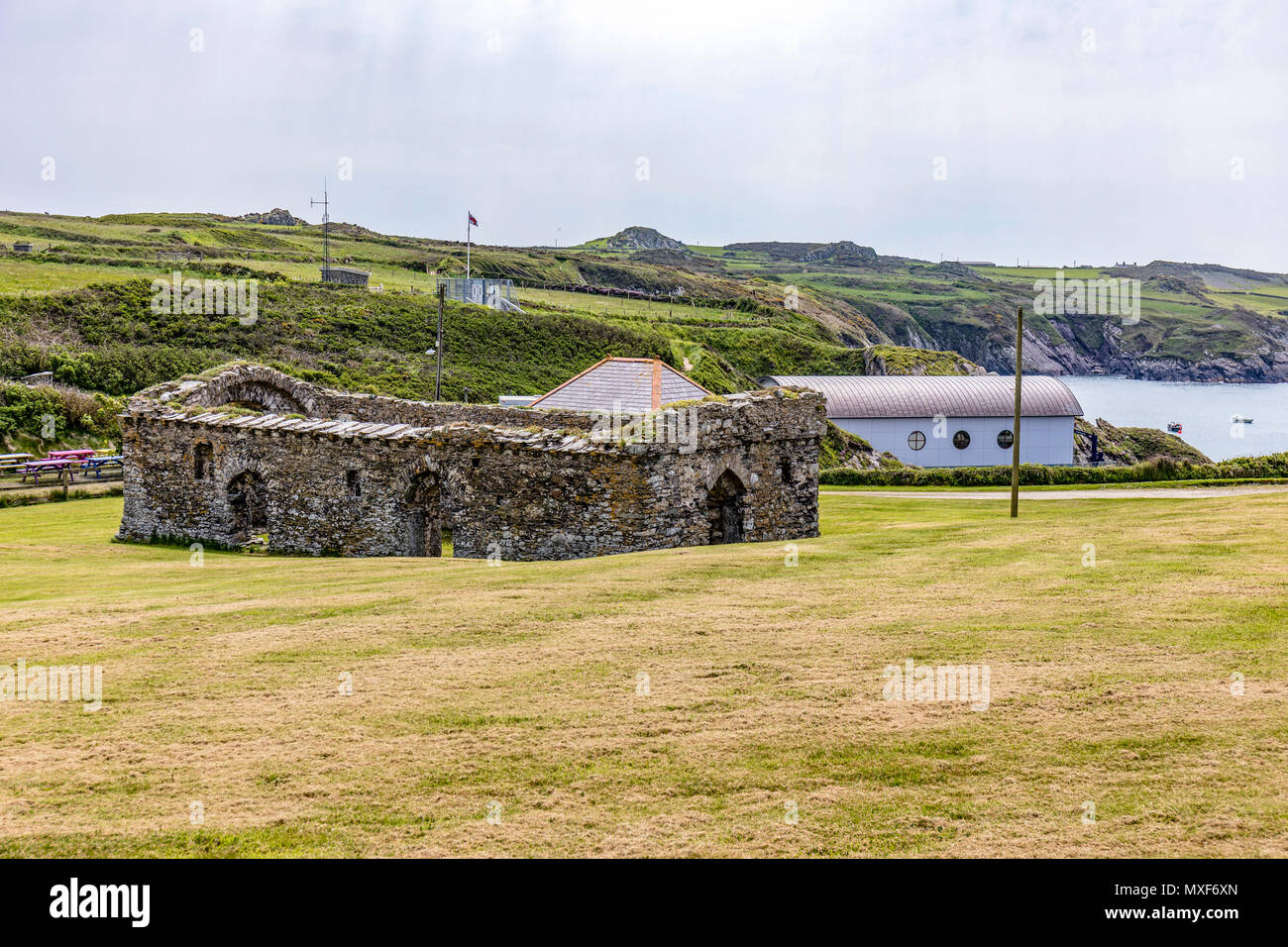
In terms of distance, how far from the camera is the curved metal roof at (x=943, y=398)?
217 feet

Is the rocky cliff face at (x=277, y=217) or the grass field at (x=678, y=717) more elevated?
the rocky cliff face at (x=277, y=217)

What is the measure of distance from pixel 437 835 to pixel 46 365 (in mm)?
54892

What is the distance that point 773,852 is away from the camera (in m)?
7.05

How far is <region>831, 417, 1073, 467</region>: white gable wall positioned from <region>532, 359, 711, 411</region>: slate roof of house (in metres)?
32.2

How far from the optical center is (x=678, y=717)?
9.59 meters

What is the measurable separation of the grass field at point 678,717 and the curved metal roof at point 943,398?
5033cm

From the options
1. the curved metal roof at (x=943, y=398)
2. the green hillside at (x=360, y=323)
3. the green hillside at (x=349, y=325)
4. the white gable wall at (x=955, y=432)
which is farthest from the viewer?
the curved metal roof at (x=943, y=398)

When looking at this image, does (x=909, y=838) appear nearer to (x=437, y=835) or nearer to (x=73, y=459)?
(x=437, y=835)

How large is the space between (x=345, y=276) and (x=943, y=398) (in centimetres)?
5015

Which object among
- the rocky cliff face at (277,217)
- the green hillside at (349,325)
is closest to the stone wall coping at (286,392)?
the green hillside at (349,325)

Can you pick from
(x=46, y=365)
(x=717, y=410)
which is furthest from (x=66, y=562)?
(x=46, y=365)

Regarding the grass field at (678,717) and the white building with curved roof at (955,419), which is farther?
the white building with curved roof at (955,419)

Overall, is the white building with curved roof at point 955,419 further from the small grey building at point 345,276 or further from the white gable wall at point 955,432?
the small grey building at point 345,276
